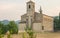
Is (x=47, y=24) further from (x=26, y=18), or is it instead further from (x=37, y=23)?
(x=26, y=18)

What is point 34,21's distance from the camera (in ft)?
125

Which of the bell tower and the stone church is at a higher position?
the bell tower

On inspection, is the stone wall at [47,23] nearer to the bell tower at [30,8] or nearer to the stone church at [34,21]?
the stone church at [34,21]

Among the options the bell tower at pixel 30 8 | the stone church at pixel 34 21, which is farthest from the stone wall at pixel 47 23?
the bell tower at pixel 30 8

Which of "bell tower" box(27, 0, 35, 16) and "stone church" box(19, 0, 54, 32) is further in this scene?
"bell tower" box(27, 0, 35, 16)

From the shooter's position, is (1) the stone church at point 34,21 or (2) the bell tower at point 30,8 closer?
(1) the stone church at point 34,21

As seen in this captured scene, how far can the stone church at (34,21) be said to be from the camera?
1484 inches

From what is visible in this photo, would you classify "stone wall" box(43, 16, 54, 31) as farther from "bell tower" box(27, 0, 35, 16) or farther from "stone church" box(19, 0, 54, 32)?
"bell tower" box(27, 0, 35, 16)

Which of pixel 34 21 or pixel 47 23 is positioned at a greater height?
pixel 34 21

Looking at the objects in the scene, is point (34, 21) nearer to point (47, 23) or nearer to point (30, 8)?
point (47, 23)

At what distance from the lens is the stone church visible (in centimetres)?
3769

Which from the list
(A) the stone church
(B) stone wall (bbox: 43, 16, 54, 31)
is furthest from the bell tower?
(B) stone wall (bbox: 43, 16, 54, 31)

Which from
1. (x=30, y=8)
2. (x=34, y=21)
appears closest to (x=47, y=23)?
(x=34, y=21)

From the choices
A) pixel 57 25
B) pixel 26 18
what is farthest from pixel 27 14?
pixel 57 25
